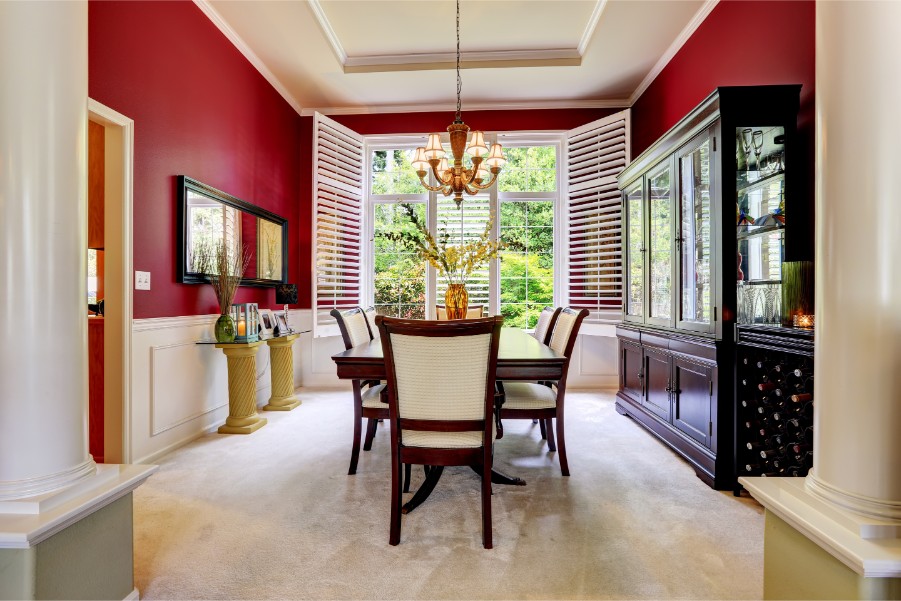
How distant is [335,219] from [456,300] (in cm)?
239

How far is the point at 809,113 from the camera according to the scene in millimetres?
2359

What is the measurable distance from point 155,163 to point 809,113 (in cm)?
383

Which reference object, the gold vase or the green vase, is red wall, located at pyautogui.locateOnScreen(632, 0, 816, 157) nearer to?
the gold vase

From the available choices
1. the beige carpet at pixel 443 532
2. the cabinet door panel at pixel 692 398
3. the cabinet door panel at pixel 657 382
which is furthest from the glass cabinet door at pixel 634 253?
the beige carpet at pixel 443 532

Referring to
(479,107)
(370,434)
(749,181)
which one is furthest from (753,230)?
(479,107)

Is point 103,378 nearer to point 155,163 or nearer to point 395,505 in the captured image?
point 155,163

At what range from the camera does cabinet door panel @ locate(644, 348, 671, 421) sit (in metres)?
3.09

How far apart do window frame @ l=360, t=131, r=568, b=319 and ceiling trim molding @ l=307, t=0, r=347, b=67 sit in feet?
3.54

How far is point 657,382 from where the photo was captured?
128 inches

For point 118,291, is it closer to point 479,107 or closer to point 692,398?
point 692,398

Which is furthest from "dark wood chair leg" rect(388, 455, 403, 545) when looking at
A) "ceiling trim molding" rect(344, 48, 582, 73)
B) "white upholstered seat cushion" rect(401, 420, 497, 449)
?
"ceiling trim molding" rect(344, 48, 582, 73)
